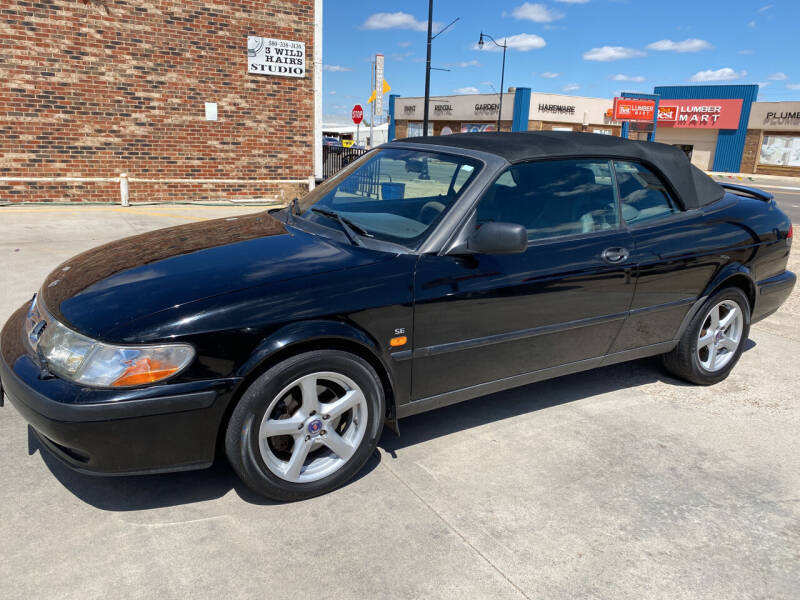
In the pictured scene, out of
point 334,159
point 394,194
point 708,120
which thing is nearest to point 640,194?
point 394,194

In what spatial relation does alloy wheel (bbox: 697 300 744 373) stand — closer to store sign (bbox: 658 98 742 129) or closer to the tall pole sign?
the tall pole sign

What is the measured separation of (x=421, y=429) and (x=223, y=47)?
12107 millimetres

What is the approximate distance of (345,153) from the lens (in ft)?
60.7

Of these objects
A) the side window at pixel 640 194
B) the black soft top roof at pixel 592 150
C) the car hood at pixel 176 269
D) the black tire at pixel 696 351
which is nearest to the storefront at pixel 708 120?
the black tire at pixel 696 351

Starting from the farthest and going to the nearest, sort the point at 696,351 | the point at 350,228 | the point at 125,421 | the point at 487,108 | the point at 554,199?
the point at 487,108 < the point at 696,351 < the point at 554,199 < the point at 350,228 < the point at 125,421

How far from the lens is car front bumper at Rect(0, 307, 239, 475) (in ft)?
7.88

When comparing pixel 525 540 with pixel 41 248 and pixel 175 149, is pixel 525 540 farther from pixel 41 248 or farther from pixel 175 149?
pixel 175 149

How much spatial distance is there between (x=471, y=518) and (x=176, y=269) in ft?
5.69

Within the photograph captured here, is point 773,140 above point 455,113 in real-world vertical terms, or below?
below

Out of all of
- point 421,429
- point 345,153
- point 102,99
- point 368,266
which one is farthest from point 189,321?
point 345,153

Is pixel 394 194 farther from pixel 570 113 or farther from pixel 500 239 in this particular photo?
pixel 570 113

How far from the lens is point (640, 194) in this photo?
3.87 meters

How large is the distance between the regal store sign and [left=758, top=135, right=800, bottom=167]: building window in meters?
42.6

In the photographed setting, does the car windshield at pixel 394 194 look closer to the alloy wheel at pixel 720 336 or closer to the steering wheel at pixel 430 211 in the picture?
the steering wheel at pixel 430 211
